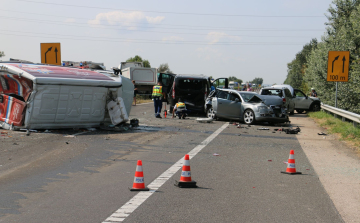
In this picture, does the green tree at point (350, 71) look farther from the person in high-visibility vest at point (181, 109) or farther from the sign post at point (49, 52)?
the sign post at point (49, 52)

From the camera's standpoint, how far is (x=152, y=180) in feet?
24.1

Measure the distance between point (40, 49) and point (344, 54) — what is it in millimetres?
13108

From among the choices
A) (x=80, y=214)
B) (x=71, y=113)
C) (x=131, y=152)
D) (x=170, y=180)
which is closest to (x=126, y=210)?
(x=80, y=214)

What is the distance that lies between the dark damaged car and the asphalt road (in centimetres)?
594

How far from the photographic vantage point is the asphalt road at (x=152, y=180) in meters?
5.45

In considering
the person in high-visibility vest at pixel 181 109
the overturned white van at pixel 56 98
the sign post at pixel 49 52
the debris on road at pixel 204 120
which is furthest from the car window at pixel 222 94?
the sign post at pixel 49 52

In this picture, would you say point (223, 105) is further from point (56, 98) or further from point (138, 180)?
point (138, 180)

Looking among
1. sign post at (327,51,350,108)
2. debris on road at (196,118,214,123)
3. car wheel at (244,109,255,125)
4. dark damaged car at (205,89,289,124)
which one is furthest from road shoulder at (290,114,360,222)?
debris on road at (196,118,214,123)

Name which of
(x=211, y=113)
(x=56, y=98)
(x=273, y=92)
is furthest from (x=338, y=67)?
(x=56, y=98)

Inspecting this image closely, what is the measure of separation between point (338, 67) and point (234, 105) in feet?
16.0

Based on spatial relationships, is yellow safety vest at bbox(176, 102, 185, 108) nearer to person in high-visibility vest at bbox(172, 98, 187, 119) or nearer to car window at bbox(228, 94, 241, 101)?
person in high-visibility vest at bbox(172, 98, 187, 119)

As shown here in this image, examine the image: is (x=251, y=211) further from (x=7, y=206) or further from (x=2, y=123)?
(x=2, y=123)

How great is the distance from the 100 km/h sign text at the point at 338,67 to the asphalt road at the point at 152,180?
8015mm

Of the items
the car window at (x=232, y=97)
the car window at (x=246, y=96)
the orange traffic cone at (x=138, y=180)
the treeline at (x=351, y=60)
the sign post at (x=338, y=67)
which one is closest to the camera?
the orange traffic cone at (x=138, y=180)
